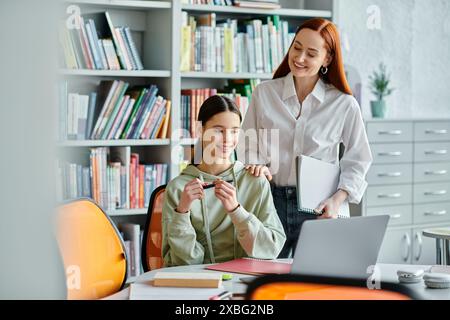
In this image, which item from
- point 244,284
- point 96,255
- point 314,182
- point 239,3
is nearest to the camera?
point 244,284

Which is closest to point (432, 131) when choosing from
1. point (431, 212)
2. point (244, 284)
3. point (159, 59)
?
point (431, 212)

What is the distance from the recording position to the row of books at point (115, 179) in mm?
3383

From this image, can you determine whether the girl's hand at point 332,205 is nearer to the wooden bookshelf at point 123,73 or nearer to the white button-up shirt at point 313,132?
the white button-up shirt at point 313,132

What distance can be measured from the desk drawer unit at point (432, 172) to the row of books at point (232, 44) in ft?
3.95

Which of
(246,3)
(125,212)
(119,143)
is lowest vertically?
(125,212)

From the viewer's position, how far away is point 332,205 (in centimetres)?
207

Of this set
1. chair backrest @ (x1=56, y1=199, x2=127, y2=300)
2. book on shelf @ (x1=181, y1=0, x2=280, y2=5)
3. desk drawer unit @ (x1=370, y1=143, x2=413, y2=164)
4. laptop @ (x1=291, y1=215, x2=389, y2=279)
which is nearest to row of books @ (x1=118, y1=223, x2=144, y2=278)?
book on shelf @ (x1=181, y1=0, x2=280, y2=5)

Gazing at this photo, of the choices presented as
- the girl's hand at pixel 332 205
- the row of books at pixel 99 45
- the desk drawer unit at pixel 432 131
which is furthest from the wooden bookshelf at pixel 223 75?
the girl's hand at pixel 332 205

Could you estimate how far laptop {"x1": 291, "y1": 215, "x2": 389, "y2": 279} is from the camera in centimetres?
129

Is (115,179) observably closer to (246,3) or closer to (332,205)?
(246,3)

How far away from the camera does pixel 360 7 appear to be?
4543 millimetres

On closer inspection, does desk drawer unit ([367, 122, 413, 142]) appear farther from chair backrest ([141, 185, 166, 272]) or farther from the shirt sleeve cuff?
chair backrest ([141, 185, 166, 272])

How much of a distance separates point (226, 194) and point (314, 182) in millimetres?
436

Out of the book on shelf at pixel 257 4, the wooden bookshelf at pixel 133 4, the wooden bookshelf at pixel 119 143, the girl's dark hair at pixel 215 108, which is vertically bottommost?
the wooden bookshelf at pixel 119 143
